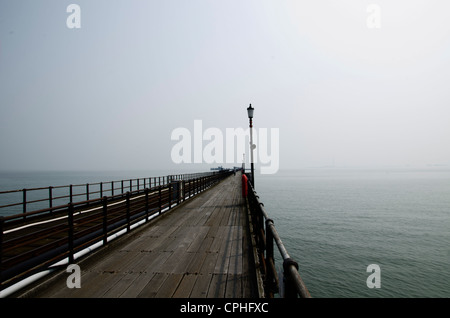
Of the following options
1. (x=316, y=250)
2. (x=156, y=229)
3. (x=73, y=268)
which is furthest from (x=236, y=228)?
(x=316, y=250)

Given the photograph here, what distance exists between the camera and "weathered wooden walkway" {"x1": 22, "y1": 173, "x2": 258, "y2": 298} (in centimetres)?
386

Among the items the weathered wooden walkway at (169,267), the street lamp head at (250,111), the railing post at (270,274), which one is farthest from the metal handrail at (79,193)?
the street lamp head at (250,111)

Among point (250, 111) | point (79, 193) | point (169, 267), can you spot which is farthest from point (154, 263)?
point (79, 193)

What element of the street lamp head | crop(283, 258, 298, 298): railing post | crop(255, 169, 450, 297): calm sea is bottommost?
crop(255, 169, 450, 297): calm sea

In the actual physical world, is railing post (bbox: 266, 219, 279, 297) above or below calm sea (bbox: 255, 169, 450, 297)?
above

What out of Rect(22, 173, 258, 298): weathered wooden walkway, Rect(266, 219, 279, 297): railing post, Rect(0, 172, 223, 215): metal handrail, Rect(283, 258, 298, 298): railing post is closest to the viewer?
Rect(283, 258, 298, 298): railing post

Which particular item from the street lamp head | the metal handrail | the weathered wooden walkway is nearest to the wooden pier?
the weathered wooden walkway

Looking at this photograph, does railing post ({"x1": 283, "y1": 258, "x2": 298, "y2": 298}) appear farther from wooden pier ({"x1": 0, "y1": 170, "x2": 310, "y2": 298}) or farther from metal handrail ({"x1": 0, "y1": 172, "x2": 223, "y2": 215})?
metal handrail ({"x1": 0, "y1": 172, "x2": 223, "y2": 215})

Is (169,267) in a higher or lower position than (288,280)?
lower

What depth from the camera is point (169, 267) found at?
4.79 m

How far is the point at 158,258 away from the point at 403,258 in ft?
79.8

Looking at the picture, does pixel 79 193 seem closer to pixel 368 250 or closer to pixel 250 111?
pixel 250 111

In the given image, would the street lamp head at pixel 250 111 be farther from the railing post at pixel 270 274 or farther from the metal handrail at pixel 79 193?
the railing post at pixel 270 274

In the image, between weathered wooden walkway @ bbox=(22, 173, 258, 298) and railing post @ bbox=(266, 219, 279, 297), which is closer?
railing post @ bbox=(266, 219, 279, 297)
